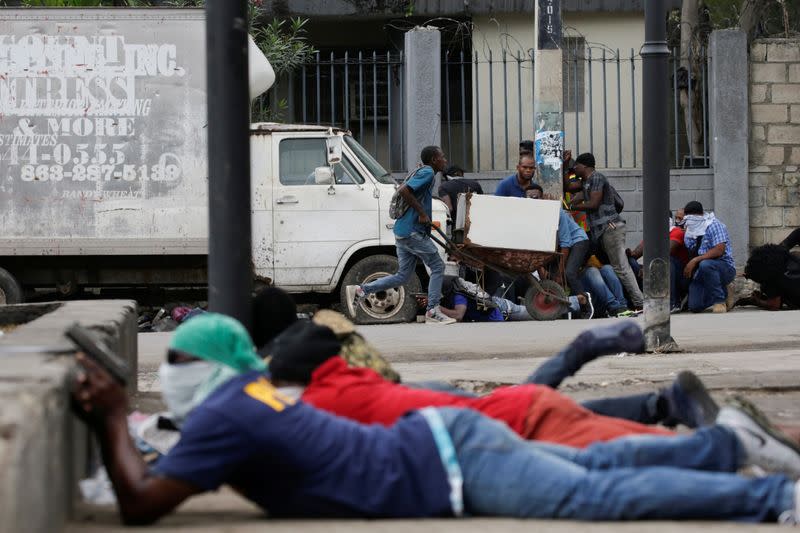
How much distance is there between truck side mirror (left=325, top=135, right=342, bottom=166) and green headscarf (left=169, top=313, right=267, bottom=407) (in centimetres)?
866

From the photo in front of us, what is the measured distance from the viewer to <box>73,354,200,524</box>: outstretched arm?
3723mm

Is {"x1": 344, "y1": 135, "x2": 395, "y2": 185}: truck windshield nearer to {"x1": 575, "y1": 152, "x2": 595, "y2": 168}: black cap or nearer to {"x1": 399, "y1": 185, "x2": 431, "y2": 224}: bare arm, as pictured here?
{"x1": 399, "y1": 185, "x2": 431, "y2": 224}: bare arm

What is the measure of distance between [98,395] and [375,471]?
33.9 inches

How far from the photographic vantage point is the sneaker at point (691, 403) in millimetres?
4660

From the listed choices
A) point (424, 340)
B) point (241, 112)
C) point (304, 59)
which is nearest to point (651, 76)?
point (424, 340)

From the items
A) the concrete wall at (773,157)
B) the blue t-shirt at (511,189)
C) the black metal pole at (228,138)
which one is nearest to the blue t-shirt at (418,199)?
the blue t-shirt at (511,189)

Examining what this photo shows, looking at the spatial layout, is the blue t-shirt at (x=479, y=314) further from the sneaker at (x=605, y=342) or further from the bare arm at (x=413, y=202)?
the sneaker at (x=605, y=342)

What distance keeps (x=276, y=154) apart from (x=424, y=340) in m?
3.09

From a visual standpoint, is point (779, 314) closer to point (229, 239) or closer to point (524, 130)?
point (524, 130)

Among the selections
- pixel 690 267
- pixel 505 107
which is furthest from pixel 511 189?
pixel 505 107

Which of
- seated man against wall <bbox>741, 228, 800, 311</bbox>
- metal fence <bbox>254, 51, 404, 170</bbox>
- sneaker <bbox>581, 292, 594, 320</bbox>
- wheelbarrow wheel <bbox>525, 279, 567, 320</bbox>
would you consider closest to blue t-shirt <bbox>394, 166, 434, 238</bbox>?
wheelbarrow wheel <bbox>525, 279, 567, 320</bbox>

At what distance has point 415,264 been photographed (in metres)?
12.4

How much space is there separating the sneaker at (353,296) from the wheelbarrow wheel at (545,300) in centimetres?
170

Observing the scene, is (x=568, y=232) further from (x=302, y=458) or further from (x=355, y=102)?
(x=302, y=458)
